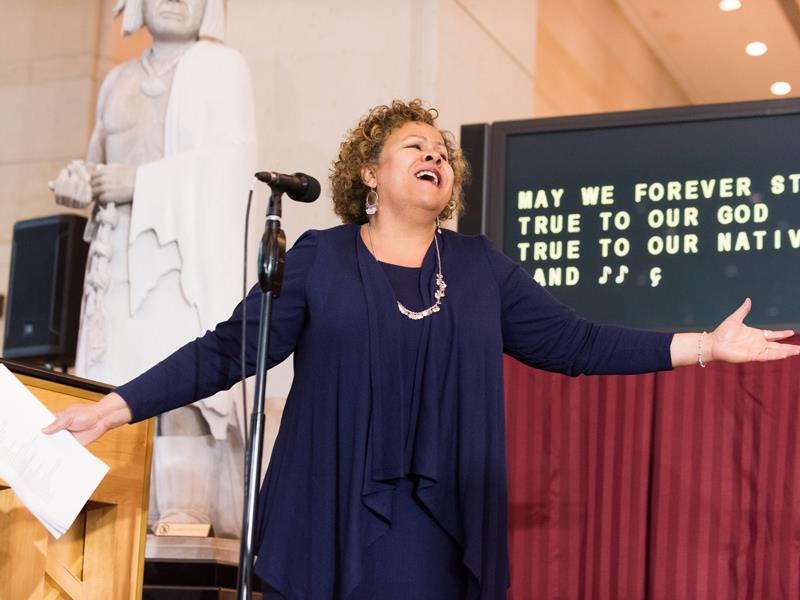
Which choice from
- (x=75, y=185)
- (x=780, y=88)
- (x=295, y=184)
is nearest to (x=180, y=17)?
(x=75, y=185)

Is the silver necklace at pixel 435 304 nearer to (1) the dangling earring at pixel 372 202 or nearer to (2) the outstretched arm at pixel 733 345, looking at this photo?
(1) the dangling earring at pixel 372 202

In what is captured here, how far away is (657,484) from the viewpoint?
14.4ft

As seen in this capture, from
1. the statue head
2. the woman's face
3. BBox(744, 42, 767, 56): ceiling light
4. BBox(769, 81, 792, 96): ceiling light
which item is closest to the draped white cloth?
the statue head

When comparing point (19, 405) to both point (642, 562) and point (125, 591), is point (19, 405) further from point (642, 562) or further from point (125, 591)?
point (642, 562)

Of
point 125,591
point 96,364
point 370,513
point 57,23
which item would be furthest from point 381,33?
point 370,513

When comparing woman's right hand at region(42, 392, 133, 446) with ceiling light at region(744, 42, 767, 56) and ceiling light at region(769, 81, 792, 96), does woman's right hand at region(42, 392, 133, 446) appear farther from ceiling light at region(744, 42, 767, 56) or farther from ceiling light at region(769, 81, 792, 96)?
ceiling light at region(769, 81, 792, 96)

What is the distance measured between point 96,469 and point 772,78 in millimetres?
7849

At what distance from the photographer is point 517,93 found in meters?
6.45

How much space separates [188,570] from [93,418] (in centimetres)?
199

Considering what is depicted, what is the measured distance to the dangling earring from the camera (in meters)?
2.93

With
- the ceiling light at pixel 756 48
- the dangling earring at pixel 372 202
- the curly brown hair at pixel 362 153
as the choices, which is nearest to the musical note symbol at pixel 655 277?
the curly brown hair at pixel 362 153

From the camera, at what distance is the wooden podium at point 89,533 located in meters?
2.98

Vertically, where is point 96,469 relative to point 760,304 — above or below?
below

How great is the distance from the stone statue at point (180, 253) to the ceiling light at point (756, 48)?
4.94m
